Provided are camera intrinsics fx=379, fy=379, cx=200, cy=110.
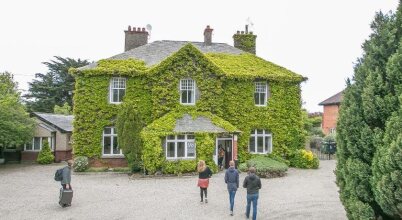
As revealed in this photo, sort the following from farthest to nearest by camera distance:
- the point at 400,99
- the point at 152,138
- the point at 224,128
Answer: the point at 224,128 → the point at 152,138 → the point at 400,99

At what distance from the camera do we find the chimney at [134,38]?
102 feet

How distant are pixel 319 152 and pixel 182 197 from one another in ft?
80.4

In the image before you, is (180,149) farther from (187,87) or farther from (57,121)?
(57,121)

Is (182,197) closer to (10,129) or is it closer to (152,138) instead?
(152,138)

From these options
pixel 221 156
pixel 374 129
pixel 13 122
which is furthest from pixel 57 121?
pixel 374 129

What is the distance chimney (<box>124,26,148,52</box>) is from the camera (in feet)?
102

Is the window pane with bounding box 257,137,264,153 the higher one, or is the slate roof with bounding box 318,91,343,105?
the slate roof with bounding box 318,91,343,105

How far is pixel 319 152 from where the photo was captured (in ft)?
122

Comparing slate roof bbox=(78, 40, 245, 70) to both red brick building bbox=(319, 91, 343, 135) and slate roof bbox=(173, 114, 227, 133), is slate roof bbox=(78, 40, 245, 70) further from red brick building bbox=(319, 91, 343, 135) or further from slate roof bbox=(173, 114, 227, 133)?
red brick building bbox=(319, 91, 343, 135)

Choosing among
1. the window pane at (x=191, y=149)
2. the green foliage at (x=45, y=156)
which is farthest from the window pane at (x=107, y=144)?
the green foliage at (x=45, y=156)

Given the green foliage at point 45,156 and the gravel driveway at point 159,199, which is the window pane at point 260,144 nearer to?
the gravel driveway at point 159,199

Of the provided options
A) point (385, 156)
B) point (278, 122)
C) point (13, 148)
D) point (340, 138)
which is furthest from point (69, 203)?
point (13, 148)

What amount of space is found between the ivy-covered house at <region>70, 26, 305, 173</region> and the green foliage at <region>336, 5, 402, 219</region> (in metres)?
15.4

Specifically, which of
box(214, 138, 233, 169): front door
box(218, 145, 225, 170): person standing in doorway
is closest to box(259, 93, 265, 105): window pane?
box(214, 138, 233, 169): front door
